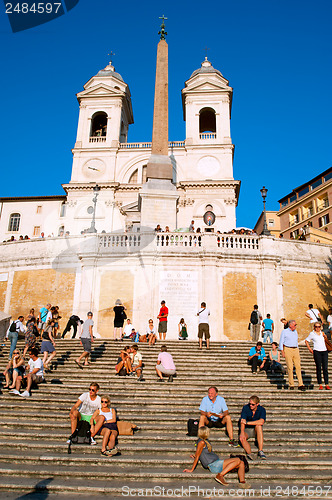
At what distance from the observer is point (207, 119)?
46375mm

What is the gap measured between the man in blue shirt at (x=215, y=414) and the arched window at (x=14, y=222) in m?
41.3

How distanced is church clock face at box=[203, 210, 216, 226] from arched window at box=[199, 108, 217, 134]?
10929mm

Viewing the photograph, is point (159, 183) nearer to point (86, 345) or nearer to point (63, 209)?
point (86, 345)

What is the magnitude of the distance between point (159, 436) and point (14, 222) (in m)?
42.0

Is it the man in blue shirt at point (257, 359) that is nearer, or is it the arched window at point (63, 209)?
the man in blue shirt at point (257, 359)

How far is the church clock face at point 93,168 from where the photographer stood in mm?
41312

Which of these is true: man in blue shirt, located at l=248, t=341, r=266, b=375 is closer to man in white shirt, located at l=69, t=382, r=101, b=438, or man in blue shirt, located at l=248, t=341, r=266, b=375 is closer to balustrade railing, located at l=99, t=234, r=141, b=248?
man in white shirt, located at l=69, t=382, r=101, b=438

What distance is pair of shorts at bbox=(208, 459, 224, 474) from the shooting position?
21.1ft

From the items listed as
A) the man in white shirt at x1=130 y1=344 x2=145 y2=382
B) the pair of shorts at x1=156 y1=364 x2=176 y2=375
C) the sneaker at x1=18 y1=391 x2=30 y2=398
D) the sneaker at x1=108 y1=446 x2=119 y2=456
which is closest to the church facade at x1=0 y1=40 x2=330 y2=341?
the man in white shirt at x1=130 y1=344 x2=145 y2=382

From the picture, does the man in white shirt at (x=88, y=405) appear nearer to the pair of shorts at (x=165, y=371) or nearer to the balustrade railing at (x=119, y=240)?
the pair of shorts at (x=165, y=371)

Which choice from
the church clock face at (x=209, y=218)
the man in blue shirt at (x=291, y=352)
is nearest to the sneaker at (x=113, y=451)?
the man in blue shirt at (x=291, y=352)

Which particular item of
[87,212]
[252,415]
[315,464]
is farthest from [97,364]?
[87,212]

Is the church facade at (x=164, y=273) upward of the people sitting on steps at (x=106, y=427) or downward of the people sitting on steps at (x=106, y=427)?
upward

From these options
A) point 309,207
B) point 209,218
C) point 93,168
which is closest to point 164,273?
point 209,218
